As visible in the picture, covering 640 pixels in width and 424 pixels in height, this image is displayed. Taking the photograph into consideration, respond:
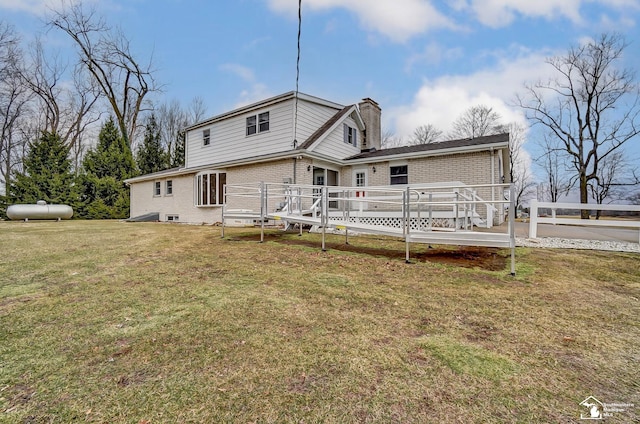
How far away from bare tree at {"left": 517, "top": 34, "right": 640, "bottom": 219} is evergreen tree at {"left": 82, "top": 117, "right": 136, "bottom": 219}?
33412 millimetres

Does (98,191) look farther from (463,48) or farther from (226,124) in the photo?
(463,48)

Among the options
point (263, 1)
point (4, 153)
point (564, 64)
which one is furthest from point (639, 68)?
point (4, 153)

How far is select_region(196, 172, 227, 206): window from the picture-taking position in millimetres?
14508

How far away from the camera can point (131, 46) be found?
26047 mm

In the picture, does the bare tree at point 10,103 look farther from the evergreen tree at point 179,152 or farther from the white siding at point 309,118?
the white siding at point 309,118

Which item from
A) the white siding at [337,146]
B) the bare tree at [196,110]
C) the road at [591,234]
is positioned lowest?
the road at [591,234]

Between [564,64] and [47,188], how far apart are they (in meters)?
38.5

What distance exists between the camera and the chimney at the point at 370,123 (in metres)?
16.2

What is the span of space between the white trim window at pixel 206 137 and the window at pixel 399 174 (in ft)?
33.1

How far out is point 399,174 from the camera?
1269 cm

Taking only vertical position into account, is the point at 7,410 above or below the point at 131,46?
below

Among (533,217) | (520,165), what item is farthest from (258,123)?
(520,165)

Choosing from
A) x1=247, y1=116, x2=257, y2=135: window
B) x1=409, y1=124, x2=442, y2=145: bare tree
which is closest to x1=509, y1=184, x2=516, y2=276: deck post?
x1=247, y1=116, x2=257, y2=135: window

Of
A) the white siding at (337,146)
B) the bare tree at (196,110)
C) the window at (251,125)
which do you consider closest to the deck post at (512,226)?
the white siding at (337,146)
